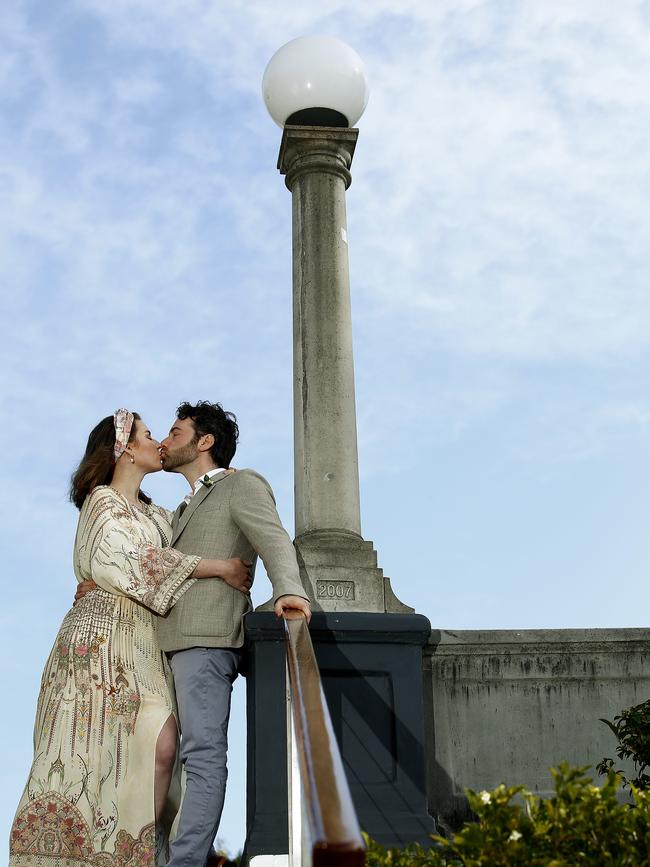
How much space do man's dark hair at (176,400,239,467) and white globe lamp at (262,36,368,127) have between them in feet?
12.9

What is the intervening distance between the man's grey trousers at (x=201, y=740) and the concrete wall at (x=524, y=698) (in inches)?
94.0

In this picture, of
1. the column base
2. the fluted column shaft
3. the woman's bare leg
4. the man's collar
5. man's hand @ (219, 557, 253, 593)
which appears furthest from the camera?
the fluted column shaft

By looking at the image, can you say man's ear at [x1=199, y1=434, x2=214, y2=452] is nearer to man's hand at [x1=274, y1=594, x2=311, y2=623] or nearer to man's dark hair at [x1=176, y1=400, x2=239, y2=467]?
man's dark hair at [x1=176, y1=400, x2=239, y2=467]

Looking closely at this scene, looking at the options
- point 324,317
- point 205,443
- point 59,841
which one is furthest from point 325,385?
point 59,841

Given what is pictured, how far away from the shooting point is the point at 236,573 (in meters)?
4.44

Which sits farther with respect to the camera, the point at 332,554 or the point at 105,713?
the point at 332,554

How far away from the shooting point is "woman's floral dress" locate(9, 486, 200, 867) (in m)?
4.06

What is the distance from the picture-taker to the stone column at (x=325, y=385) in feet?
23.9

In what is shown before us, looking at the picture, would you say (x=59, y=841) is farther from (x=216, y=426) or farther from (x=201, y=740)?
(x=216, y=426)

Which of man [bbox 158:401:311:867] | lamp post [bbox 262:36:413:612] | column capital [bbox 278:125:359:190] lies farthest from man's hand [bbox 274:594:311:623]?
column capital [bbox 278:125:359:190]

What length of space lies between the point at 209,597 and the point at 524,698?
112 inches

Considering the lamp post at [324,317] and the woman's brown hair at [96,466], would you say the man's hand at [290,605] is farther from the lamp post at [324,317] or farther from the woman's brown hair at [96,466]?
the lamp post at [324,317]

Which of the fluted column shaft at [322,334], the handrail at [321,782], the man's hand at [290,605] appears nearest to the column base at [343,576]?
the fluted column shaft at [322,334]

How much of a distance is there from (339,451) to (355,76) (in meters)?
2.72
